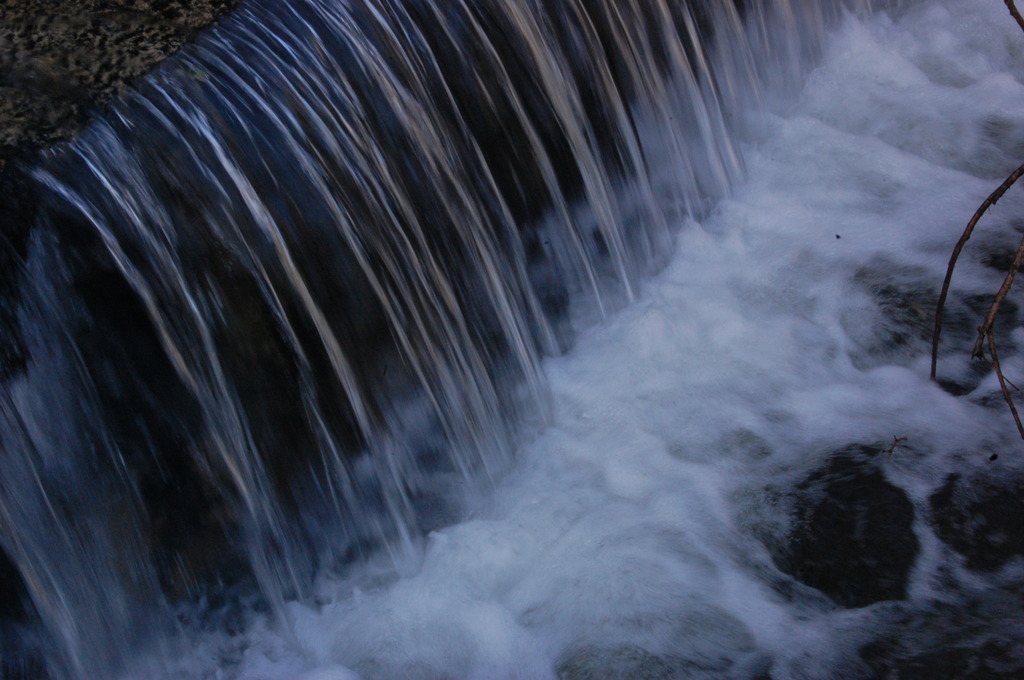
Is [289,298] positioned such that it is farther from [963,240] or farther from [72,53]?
[963,240]

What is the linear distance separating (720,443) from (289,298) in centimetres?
161

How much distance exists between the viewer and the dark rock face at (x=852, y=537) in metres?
2.76

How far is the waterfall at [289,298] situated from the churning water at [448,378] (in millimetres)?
10

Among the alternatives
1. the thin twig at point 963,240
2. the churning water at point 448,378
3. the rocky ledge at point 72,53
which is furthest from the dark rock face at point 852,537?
the rocky ledge at point 72,53

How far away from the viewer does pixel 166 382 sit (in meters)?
2.72

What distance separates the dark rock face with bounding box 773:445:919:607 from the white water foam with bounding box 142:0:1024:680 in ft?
0.20

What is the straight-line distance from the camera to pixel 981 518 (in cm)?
287

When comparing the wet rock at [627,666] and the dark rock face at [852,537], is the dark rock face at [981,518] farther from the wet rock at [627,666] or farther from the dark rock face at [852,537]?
the wet rock at [627,666]

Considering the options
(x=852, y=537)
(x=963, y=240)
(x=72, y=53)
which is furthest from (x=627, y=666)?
(x=72, y=53)

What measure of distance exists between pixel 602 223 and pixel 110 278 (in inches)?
83.5

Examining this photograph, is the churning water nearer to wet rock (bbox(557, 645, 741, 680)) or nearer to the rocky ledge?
wet rock (bbox(557, 645, 741, 680))

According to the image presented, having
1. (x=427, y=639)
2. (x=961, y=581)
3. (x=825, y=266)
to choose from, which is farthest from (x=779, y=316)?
(x=427, y=639)

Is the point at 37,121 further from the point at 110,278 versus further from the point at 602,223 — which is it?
the point at 602,223

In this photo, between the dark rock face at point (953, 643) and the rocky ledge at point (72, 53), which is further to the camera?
the rocky ledge at point (72, 53)
